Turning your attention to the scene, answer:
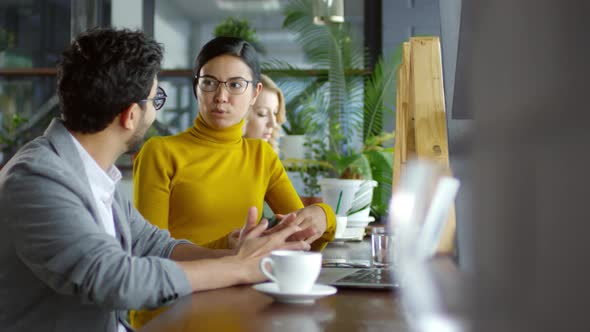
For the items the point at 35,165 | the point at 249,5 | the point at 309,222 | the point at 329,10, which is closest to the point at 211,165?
the point at 309,222

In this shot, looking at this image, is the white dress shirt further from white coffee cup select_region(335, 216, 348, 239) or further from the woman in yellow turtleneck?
white coffee cup select_region(335, 216, 348, 239)

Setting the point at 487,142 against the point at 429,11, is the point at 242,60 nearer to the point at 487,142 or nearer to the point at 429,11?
the point at 487,142

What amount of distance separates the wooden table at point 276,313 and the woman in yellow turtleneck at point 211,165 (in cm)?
61

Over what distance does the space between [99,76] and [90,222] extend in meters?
0.29

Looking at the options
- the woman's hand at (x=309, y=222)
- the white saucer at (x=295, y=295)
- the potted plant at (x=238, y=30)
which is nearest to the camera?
the white saucer at (x=295, y=295)

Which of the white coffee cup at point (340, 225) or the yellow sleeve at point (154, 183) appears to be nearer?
the yellow sleeve at point (154, 183)

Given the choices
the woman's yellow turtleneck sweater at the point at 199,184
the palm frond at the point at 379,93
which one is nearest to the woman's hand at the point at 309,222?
the woman's yellow turtleneck sweater at the point at 199,184

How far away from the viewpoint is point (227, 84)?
1764mm

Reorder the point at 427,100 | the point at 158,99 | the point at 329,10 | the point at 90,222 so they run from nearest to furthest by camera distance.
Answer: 1. the point at 90,222
2. the point at 158,99
3. the point at 427,100
4. the point at 329,10

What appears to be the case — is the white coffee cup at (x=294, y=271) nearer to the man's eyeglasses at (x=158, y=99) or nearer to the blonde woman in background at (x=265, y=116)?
the man's eyeglasses at (x=158, y=99)

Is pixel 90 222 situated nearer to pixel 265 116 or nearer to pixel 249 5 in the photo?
pixel 265 116

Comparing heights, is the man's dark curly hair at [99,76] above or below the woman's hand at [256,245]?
above

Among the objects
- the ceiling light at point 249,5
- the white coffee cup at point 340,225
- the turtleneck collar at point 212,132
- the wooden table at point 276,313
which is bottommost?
the white coffee cup at point 340,225

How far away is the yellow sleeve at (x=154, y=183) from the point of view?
1664 millimetres
